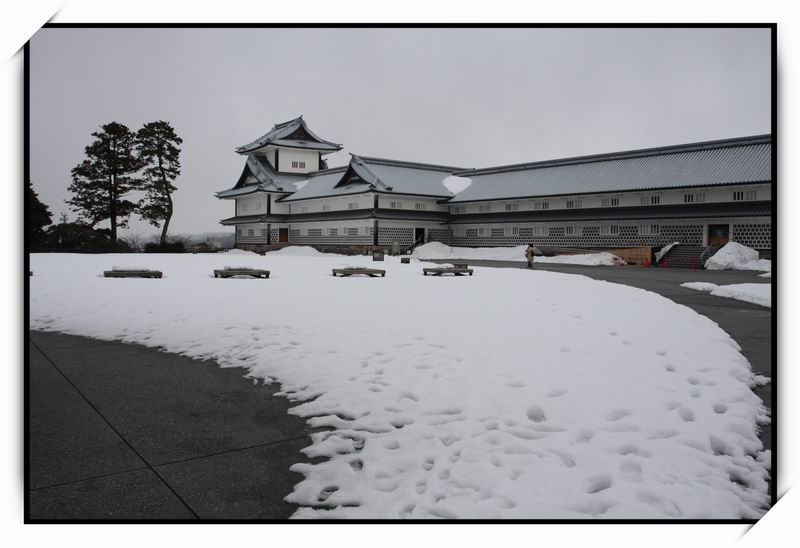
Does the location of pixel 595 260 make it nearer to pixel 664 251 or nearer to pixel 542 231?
pixel 664 251

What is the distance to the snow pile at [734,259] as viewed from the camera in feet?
73.6

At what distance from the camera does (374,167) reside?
131 ft

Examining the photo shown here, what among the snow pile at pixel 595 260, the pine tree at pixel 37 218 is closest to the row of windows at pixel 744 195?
the snow pile at pixel 595 260

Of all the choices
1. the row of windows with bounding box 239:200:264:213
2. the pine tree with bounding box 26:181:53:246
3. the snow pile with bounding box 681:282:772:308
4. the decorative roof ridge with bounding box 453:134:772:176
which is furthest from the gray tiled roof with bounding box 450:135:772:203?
the pine tree with bounding box 26:181:53:246

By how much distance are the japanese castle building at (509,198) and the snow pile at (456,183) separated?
3.2 inches

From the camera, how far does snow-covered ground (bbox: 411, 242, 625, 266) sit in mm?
27559

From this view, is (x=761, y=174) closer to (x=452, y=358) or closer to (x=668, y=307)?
(x=668, y=307)

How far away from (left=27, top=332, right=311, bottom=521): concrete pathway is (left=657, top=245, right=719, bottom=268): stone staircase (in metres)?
25.5

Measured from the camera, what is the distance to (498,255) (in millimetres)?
33625

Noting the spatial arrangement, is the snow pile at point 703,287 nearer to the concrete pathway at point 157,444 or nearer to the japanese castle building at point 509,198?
the concrete pathway at point 157,444

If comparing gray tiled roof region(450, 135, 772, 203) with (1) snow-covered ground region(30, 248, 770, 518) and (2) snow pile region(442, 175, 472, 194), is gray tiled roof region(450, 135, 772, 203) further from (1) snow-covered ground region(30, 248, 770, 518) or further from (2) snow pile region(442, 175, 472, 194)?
(1) snow-covered ground region(30, 248, 770, 518)

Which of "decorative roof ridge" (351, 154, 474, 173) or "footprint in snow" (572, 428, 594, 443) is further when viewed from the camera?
"decorative roof ridge" (351, 154, 474, 173)
